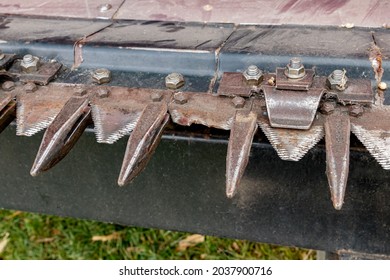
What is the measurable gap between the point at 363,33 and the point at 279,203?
0.46 m

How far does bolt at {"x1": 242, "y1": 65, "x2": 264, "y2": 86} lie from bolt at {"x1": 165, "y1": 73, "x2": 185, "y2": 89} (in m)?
0.14

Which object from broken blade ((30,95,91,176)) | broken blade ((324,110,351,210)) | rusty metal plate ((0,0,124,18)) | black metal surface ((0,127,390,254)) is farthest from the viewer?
rusty metal plate ((0,0,124,18))

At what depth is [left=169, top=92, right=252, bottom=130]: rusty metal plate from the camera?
1.15m

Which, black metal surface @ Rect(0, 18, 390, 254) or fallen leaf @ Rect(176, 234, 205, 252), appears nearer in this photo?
black metal surface @ Rect(0, 18, 390, 254)

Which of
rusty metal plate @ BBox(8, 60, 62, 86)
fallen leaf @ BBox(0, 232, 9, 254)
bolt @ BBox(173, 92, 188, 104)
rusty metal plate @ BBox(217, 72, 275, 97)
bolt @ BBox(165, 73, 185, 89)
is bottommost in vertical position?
fallen leaf @ BBox(0, 232, 9, 254)

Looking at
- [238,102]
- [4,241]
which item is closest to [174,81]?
[238,102]

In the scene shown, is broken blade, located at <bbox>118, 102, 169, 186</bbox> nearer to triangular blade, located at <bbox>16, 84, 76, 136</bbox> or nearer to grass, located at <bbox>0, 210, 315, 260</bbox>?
triangular blade, located at <bbox>16, 84, 76, 136</bbox>

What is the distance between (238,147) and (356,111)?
25 cm

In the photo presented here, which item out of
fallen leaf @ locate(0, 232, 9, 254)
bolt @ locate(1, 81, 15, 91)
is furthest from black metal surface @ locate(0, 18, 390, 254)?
fallen leaf @ locate(0, 232, 9, 254)

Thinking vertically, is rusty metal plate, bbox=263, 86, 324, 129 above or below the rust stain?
below

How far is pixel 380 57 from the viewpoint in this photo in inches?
48.5
